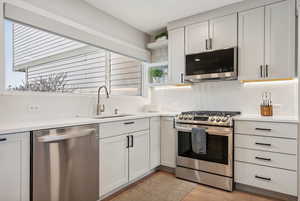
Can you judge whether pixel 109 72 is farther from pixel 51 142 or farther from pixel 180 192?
pixel 180 192

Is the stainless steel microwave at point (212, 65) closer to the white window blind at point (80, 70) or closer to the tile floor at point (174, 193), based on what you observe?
the white window blind at point (80, 70)

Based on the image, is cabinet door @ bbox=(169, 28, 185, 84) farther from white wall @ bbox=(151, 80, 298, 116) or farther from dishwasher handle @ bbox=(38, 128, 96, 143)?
dishwasher handle @ bbox=(38, 128, 96, 143)

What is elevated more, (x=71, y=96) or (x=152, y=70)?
(x=152, y=70)

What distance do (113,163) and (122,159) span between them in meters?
0.15

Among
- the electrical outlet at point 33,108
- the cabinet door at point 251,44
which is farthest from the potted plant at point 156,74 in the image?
the electrical outlet at point 33,108

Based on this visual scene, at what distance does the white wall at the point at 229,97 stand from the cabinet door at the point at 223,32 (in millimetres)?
634

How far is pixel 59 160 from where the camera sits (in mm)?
1711

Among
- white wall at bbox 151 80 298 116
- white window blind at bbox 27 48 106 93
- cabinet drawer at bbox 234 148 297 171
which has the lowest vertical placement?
cabinet drawer at bbox 234 148 297 171

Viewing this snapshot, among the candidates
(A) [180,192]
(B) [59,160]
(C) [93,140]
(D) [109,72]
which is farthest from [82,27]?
(A) [180,192]

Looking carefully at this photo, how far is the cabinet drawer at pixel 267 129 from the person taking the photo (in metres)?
2.12

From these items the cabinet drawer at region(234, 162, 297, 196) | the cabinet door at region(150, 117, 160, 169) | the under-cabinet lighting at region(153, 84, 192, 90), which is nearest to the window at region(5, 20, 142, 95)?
the under-cabinet lighting at region(153, 84, 192, 90)

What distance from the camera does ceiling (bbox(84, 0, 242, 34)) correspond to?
2.62 meters

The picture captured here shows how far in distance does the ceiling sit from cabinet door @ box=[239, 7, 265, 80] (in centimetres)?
35

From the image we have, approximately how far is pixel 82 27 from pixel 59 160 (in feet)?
5.81
